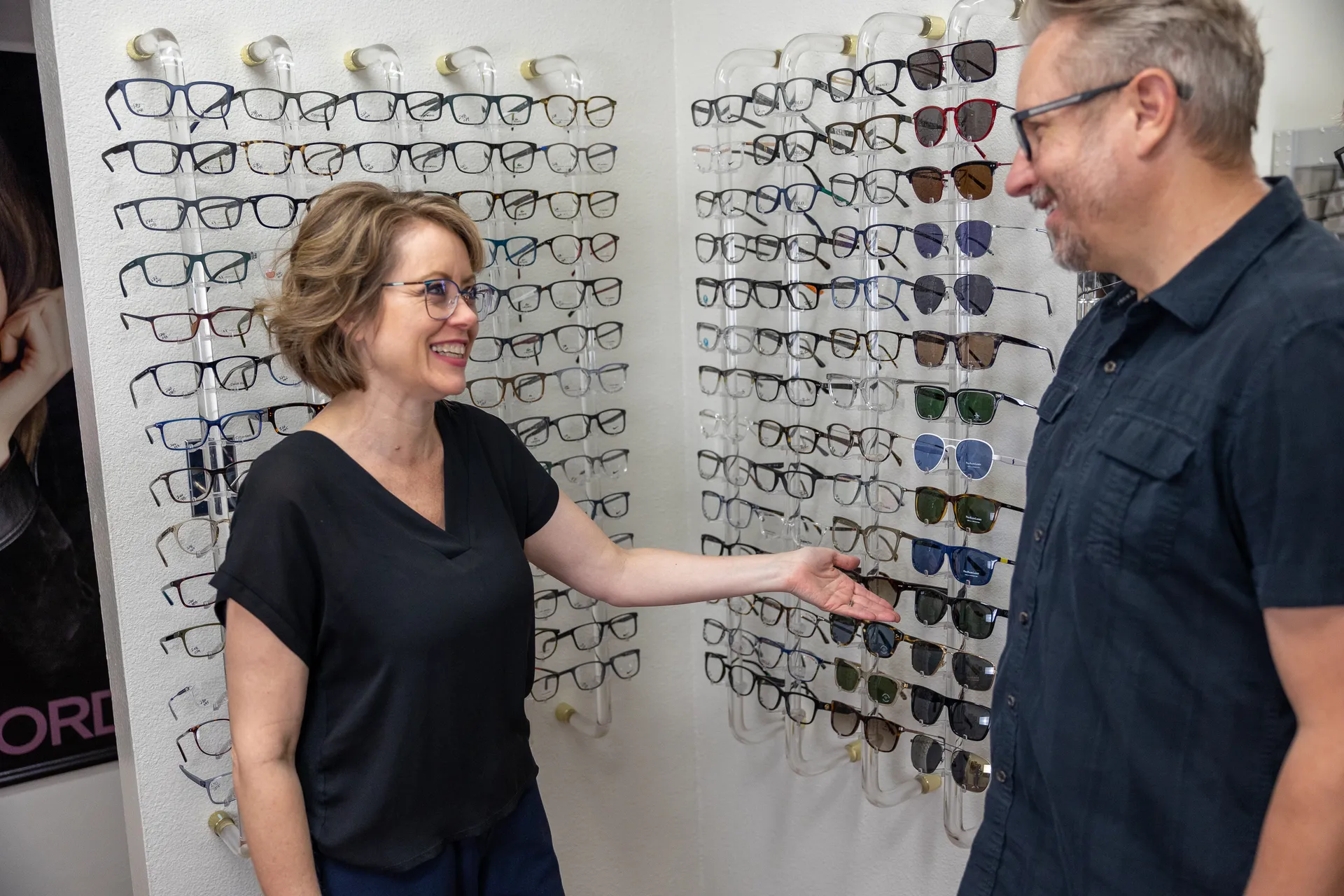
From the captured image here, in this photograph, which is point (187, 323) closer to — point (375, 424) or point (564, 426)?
point (375, 424)

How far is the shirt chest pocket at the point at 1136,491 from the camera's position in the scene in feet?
3.74

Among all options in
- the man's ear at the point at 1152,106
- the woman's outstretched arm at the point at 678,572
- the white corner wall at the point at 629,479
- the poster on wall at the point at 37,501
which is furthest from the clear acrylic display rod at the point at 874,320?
the poster on wall at the point at 37,501

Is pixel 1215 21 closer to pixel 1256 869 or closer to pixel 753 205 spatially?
pixel 1256 869

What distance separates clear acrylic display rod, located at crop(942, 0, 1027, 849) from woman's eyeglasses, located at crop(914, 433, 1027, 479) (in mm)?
24

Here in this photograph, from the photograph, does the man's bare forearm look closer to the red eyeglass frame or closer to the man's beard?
the man's beard

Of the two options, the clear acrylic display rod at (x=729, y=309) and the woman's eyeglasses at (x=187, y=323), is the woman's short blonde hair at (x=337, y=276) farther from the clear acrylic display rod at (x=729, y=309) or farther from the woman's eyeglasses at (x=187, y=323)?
the clear acrylic display rod at (x=729, y=309)

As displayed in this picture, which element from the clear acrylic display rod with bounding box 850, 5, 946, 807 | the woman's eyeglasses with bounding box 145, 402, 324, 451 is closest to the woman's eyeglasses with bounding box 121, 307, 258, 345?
the woman's eyeglasses with bounding box 145, 402, 324, 451

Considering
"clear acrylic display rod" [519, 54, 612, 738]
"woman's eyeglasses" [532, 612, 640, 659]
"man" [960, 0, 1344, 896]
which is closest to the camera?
"man" [960, 0, 1344, 896]

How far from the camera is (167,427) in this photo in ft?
6.38

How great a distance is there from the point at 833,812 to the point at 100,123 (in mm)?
2018

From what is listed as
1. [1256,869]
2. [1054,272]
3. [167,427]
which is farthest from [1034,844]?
[167,427]

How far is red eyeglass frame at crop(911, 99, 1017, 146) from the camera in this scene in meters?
1.78

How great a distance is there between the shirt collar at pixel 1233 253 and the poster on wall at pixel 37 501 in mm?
2183

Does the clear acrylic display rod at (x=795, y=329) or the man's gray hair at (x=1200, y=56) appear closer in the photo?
the man's gray hair at (x=1200, y=56)
